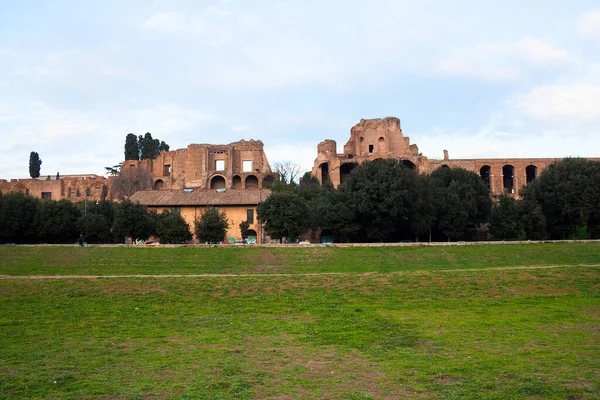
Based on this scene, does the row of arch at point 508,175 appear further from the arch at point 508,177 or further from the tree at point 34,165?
the tree at point 34,165

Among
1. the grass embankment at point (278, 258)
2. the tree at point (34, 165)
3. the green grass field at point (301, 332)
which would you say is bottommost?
the green grass field at point (301, 332)

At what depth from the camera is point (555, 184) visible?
37000 mm

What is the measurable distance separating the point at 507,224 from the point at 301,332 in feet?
87.3

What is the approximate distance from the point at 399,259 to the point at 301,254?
4889 mm

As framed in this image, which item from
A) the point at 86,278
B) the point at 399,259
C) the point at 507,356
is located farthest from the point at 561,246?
the point at 86,278

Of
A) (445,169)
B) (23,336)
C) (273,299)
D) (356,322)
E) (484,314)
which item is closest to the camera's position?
(23,336)

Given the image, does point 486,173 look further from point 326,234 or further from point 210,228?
point 210,228

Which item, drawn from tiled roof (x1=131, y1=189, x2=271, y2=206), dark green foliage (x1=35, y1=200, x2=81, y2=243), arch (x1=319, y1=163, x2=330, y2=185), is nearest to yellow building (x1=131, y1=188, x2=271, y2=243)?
tiled roof (x1=131, y1=189, x2=271, y2=206)

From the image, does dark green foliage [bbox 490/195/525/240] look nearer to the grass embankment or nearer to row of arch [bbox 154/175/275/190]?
the grass embankment

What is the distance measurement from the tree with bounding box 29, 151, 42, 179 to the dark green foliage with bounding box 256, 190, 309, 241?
5416cm

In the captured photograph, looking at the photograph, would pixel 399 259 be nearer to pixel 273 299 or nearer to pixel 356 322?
pixel 273 299

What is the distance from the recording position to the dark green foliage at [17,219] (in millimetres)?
36719

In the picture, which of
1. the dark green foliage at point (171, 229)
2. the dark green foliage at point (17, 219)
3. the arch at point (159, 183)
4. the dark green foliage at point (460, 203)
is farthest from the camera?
the arch at point (159, 183)

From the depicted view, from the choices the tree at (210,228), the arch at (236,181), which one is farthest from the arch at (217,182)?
the tree at (210,228)
